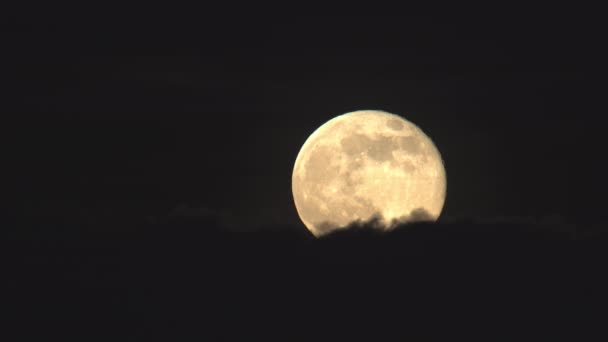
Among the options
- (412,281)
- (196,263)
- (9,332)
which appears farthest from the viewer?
(196,263)

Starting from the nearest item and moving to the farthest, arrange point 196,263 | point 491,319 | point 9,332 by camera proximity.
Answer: point 9,332 → point 491,319 → point 196,263

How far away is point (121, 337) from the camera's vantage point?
160ft

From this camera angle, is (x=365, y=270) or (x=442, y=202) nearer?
(x=442, y=202)

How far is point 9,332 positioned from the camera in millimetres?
48344

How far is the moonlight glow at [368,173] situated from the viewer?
48.6 m

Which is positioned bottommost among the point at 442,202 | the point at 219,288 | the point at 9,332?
the point at 9,332

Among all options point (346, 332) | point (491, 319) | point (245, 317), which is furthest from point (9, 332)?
point (491, 319)

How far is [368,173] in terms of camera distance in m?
48.5

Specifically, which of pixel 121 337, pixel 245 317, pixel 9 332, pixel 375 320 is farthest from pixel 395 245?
pixel 9 332

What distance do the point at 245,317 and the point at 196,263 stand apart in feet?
34.5

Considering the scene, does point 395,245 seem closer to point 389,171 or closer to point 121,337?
point 389,171

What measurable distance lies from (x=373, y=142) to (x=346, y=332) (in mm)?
9497

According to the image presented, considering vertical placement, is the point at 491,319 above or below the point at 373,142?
below

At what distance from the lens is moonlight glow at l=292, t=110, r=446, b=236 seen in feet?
160
